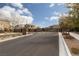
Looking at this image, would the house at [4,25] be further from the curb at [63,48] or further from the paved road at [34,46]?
the curb at [63,48]

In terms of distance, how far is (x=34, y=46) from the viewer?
128 inches

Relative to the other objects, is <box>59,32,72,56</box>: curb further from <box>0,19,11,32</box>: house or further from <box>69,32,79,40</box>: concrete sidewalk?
<box>0,19,11,32</box>: house

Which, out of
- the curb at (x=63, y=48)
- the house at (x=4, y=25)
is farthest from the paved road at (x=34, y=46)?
the house at (x=4, y=25)

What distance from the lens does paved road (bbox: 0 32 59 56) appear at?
10.3 ft

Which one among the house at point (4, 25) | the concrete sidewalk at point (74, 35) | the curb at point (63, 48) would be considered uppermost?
the house at point (4, 25)

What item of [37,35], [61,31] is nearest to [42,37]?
[37,35]

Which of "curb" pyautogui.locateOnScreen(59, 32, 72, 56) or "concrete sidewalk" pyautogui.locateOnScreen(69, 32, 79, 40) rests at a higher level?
"concrete sidewalk" pyautogui.locateOnScreen(69, 32, 79, 40)

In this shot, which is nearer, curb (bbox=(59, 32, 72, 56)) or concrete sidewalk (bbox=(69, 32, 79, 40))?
curb (bbox=(59, 32, 72, 56))

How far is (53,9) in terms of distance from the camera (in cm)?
322

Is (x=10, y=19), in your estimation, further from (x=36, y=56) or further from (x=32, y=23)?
(x=36, y=56)

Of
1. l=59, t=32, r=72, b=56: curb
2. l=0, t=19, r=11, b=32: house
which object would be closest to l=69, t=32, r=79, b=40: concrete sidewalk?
l=59, t=32, r=72, b=56: curb

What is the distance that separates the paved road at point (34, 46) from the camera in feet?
10.3

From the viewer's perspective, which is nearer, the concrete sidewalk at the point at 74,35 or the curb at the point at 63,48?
the curb at the point at 63,48

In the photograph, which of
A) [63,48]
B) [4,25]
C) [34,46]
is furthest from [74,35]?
[4,25]
